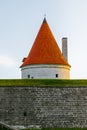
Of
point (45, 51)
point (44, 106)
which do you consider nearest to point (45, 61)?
point (45, 51)

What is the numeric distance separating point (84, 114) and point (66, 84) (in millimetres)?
1698

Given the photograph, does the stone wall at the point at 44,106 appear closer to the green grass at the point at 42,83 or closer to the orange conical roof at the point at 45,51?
the green grass at the point at 42,83

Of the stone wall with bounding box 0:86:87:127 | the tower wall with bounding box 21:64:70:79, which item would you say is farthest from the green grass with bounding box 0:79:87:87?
the tower wall with bounding box 21:64:70:79

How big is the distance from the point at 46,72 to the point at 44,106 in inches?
290

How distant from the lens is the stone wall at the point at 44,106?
20.4 meters

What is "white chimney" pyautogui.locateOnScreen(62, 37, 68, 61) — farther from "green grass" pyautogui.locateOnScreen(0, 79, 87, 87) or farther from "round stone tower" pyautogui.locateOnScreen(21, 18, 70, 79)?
"green grass" pyautogui.locateOnScreen(0, 79, 87, 87)

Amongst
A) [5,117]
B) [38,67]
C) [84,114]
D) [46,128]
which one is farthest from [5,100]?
[38,67]

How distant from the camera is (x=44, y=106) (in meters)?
20.8

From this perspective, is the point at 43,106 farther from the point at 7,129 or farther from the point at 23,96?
the point at 7,129

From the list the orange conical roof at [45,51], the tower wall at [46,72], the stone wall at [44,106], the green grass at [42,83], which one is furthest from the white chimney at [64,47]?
the stone wall at [44,106]

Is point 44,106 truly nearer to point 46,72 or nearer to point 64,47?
point 46,72

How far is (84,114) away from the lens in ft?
69.1

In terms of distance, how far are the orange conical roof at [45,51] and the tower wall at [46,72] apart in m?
0.29

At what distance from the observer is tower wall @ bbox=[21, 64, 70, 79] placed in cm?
2789
